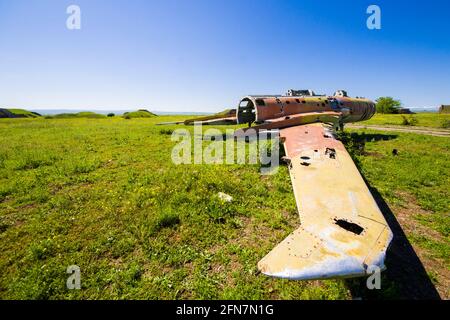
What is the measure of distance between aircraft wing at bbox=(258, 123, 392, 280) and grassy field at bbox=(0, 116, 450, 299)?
1.53 m

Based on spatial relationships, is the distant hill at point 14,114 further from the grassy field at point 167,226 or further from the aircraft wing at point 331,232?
the aircraft wing at point 331,232

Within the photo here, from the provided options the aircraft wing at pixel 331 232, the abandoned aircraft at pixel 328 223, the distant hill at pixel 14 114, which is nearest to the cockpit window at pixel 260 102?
the abandoned aircraft at pixel 328 223

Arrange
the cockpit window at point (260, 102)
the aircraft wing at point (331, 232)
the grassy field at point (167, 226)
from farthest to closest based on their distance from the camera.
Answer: the cockpit window at point (260, 102) < the grassy field at point (167, 226) < the aircraft wing at point (331, 232)

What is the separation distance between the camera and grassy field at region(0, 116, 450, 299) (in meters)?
4.76

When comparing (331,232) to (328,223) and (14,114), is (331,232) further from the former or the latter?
(14,114)

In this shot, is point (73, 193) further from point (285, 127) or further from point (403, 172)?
point (403, 172)

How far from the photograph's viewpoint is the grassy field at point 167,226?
476cm

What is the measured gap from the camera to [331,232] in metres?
3.98

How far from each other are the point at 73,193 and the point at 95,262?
16.1 feet

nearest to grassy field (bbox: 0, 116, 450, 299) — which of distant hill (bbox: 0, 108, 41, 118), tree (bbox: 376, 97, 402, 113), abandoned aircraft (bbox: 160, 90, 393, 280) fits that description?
abandoned aircraft (bbox: 160, 90, 393, 280)

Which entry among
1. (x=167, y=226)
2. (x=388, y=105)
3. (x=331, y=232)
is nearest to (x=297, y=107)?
(x=167, y=226)

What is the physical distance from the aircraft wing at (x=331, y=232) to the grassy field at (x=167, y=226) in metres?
1.53

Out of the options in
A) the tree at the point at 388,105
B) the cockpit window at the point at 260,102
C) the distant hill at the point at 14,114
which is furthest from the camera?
the tree at the point at 388,105

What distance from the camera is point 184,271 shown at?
16.9 feet
